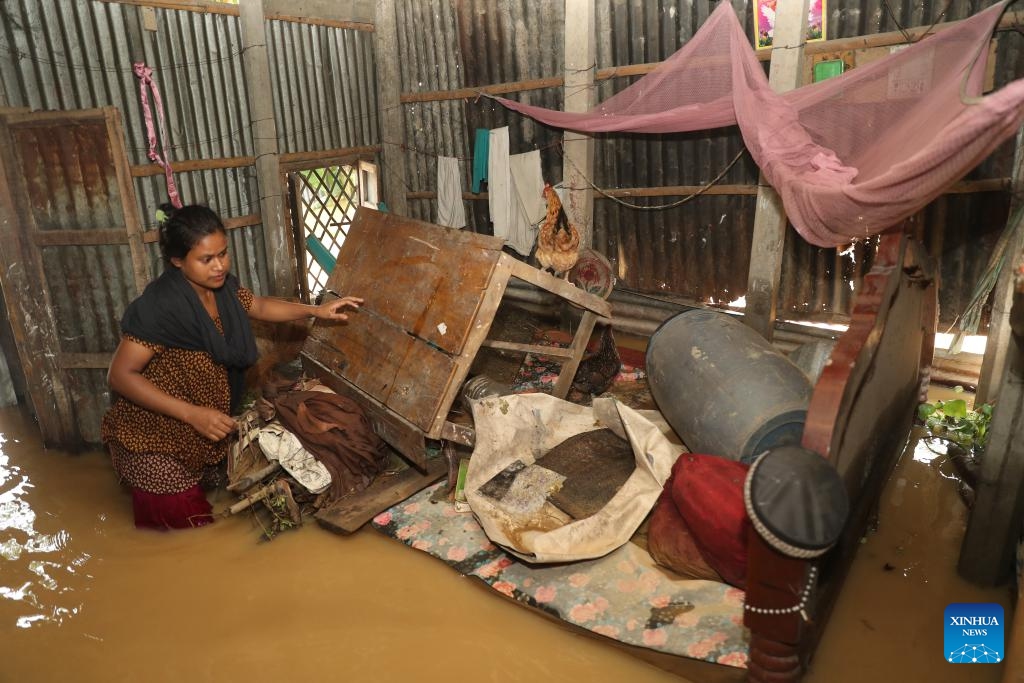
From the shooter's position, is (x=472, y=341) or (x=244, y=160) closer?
(x=472, y=341)

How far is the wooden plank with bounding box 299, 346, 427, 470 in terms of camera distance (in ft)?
12.5

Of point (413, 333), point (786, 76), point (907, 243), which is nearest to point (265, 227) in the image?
point (413, 333)

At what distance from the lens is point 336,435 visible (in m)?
4.01

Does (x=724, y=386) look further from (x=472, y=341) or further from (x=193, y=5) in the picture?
(x=193, y=5)

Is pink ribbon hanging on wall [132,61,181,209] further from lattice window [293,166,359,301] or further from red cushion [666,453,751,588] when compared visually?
red cushion [666,453,751,588]

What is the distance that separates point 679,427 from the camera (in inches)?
156

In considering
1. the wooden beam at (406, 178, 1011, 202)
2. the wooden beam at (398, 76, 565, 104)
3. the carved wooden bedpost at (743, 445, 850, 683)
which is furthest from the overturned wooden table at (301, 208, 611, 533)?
the wooden beam at (398, 76, 565, 104)

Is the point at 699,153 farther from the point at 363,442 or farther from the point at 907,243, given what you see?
the point at 363,442

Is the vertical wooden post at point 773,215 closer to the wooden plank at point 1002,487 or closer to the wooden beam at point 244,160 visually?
the wooden plank at point 1002,487

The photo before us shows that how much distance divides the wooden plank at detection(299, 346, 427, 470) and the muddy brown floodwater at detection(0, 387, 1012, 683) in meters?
0.50

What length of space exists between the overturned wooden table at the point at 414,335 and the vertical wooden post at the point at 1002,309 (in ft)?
8.09

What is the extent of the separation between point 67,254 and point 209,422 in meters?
2.13

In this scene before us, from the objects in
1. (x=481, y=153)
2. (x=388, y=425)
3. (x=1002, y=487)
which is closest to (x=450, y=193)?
(x=481, y=153)

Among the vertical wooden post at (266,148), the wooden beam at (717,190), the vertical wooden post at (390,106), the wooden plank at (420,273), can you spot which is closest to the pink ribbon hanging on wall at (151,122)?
the vertical wooden post at (266,148)
